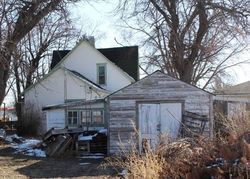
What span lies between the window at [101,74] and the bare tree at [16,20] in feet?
71.8

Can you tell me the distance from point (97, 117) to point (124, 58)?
17282mm

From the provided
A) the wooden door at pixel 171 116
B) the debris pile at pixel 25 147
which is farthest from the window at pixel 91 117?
the wooden door at pixel 171 116

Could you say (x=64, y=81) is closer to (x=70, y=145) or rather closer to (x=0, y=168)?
(x=70, y=145)

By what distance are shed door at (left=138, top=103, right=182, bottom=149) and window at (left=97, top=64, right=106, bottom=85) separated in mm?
18930

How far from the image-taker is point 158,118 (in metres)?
23.2

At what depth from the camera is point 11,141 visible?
32375mm

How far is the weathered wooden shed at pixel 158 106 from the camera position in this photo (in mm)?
23031

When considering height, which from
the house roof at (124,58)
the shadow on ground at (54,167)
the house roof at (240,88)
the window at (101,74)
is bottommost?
the shadow on ground at (54,167)

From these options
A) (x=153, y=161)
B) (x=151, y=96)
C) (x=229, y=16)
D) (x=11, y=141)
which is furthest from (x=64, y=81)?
(x=153, y=161)

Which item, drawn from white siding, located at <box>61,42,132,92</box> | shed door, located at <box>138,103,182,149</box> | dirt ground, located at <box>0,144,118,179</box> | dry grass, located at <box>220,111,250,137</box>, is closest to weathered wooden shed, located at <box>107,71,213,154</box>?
shed door, located at <box>138,103,182,149</box>

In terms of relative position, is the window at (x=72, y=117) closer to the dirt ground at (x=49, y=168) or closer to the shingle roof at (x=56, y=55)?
the dirt ground at (x=49, y=168)

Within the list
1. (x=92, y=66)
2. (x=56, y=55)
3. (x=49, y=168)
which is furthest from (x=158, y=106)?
(x=56, y=55)

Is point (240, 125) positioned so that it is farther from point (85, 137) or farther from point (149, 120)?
point (85, 137)

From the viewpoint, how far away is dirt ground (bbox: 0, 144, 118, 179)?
16.9 meters
